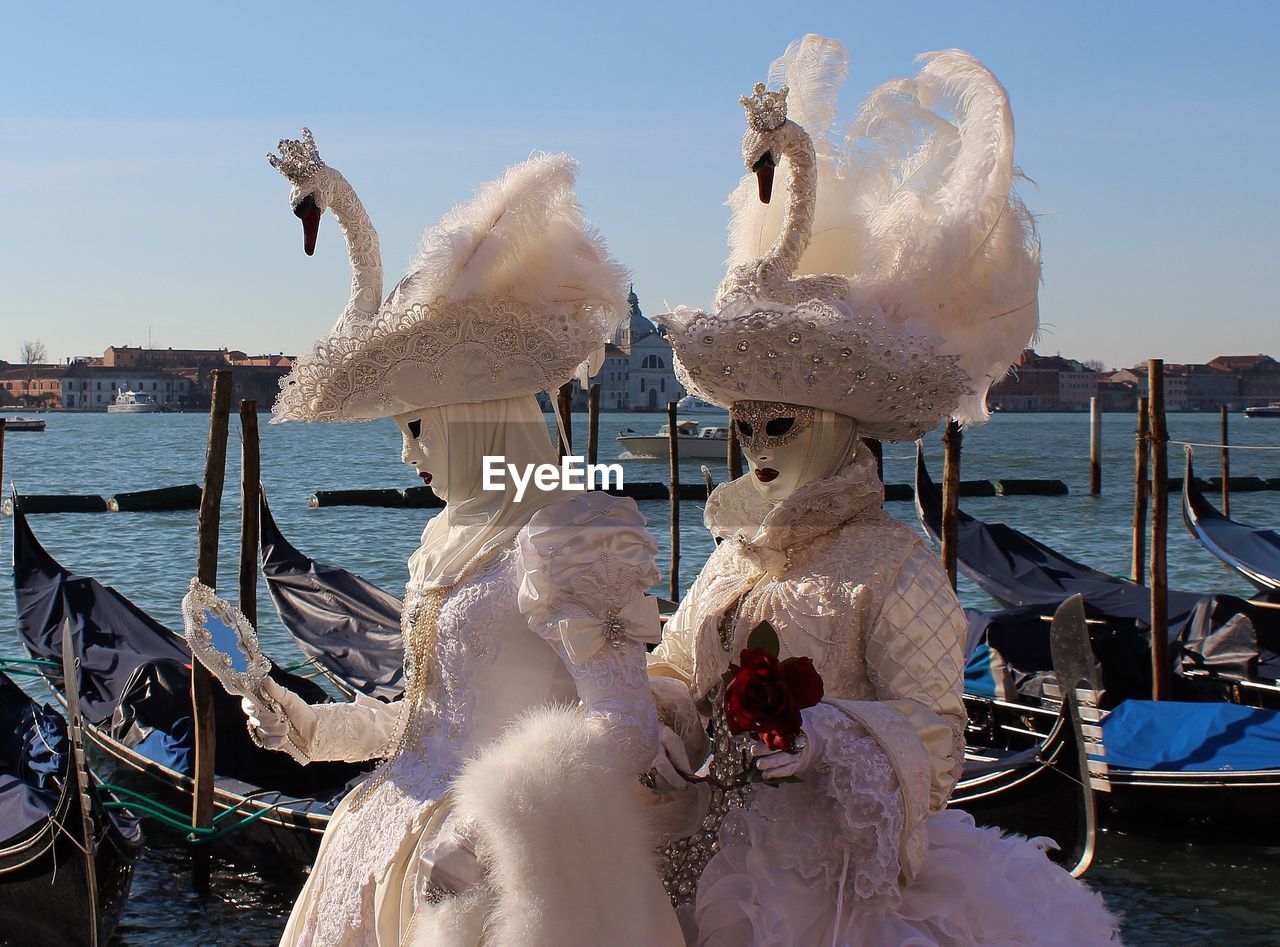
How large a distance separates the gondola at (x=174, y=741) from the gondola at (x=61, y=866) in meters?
0.58

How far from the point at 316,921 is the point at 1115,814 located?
4594mm

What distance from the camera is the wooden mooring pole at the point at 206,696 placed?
4967mm

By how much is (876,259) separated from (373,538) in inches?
717

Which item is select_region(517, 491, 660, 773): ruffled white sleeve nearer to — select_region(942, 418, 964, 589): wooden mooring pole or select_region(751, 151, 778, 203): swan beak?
Answer: select_region(751, 151, 778, 203): swan beak

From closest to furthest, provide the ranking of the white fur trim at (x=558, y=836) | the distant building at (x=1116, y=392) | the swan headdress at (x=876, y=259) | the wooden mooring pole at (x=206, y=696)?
the white fur trim at (x=558, y=836) → the swan headdress at (x=876, y=259) → the wooden mooring pole at (x=206, y=696) → the distant building at (x=1116, y=392)

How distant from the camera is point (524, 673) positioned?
1.77 metres

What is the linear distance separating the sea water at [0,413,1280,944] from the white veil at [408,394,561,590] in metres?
3.57

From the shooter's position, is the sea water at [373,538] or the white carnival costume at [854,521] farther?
the sea water at [373,538]

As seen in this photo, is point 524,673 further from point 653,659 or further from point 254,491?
point 254,491

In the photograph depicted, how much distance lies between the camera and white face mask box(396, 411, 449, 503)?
1941mm

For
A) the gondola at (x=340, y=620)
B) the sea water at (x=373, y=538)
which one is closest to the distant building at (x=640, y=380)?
the sea water at (x=373, y=538)

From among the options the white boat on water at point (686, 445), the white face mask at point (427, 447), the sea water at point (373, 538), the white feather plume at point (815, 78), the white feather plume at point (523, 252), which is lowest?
the sea water at point (373, 538)

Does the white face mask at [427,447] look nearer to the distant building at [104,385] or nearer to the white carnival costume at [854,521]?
the white carnival costume at [854,521]

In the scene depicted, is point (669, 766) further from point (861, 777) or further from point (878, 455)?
point (878, 455)
